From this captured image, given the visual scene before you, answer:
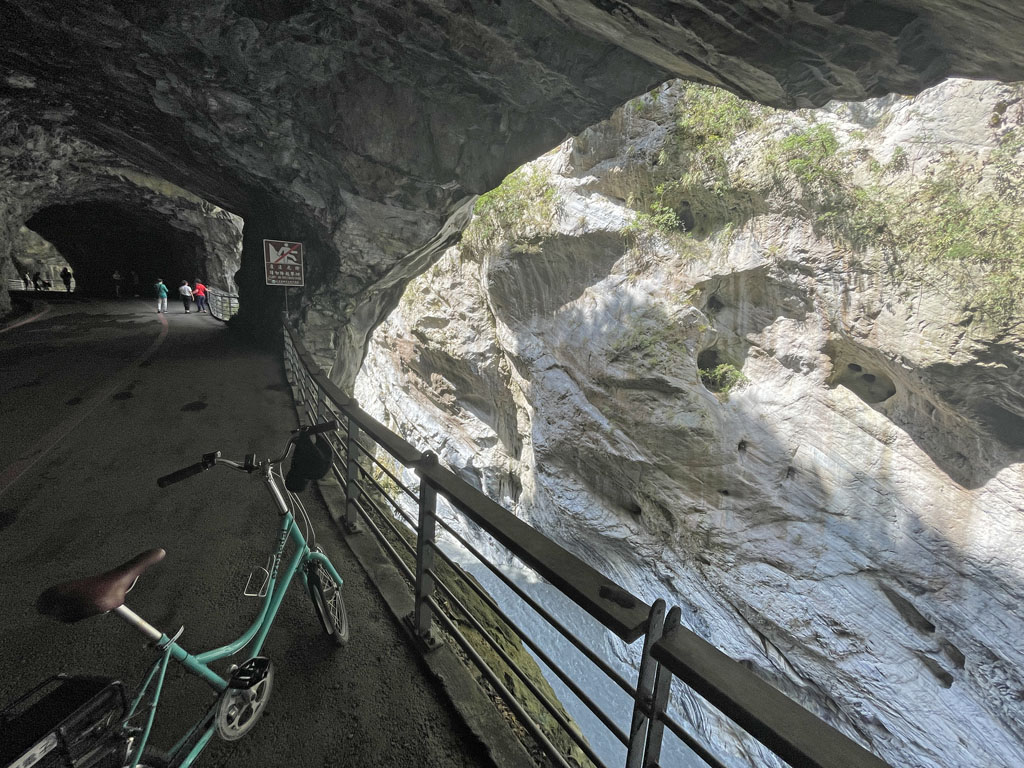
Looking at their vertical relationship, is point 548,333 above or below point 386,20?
below

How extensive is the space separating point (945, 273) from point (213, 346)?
19.2 metres

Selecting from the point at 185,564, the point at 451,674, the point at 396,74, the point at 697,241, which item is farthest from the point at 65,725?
the point at 697,241

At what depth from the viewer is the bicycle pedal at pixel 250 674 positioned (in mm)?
2014

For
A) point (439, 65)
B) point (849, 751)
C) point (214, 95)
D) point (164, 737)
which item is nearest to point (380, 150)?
point (439, 65)

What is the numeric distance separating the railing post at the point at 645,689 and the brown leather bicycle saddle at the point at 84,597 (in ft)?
5.88

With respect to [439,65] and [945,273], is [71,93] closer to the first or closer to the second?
[439,65]

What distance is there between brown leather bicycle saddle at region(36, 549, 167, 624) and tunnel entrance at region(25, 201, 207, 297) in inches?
1120

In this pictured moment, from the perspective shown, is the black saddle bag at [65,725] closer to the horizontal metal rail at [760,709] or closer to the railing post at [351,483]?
the horizontal metal rail at [760,709]

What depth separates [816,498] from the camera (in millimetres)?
13516

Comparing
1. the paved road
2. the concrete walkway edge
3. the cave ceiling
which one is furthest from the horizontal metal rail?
the cave ceiling

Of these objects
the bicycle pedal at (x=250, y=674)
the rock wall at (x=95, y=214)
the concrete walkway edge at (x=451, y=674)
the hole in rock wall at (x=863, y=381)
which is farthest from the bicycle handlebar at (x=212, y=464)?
the hole in rock wall at (x=863, y=381)

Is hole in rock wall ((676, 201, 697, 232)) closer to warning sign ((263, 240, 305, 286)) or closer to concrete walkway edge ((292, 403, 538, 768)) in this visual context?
warning sign ((263, 240, 305, 286))

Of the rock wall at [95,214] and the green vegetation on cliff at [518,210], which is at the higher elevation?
the green vegetation on cliff at [518,210]

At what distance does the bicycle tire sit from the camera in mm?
2686
